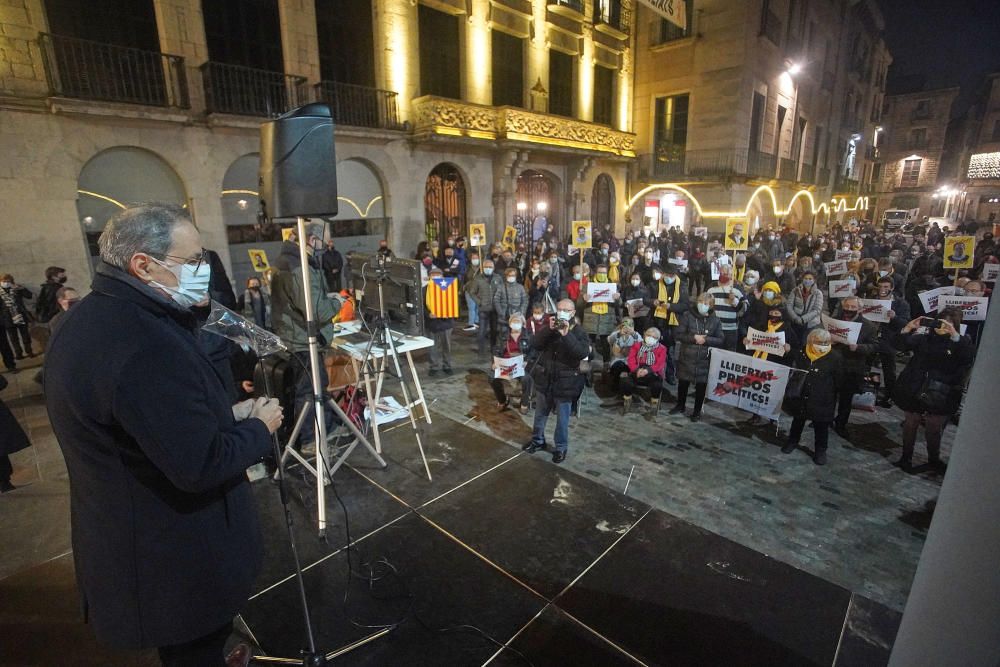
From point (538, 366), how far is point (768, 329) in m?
3.77

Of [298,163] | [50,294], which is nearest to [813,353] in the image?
[298,163]

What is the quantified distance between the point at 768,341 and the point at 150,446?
7.27 m

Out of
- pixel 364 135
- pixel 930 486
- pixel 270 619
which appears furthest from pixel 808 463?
pixel 364 135

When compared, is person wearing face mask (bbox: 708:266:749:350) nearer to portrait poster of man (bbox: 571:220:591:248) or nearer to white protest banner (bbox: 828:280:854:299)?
white protest banner (bbox: 828:280:854:299)

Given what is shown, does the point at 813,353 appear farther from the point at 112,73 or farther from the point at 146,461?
the point at 112,73

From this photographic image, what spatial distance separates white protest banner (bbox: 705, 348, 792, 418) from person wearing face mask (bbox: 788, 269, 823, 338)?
1.69 metres

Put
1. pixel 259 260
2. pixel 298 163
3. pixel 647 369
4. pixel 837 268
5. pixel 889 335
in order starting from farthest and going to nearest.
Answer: pixel 837 268, pixel 259 260, pixel 889 335, pixel 647 369, pixel 298 163

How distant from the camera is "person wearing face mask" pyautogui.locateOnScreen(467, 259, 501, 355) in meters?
8.91

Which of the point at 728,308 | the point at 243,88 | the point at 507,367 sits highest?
the point at 243,88

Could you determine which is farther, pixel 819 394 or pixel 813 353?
pixel 813 353

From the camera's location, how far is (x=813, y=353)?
570 centimetres

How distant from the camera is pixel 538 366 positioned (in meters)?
5.61

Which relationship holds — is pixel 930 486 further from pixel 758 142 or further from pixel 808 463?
pixel 758 142

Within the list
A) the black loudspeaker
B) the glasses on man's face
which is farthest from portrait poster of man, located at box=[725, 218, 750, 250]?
the glasses on man's face
